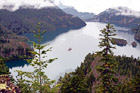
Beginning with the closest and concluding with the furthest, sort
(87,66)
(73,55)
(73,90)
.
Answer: (73,90) < (87,66) < (73,55)

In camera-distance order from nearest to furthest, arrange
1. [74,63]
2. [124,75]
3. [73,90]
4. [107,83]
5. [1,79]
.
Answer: [1,79] → [107,83] → [73,90] → [124,75] → [74,63]

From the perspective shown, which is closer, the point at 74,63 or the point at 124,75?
the point at 124,75

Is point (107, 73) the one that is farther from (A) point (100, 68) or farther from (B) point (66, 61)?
(B) point (66, 61)

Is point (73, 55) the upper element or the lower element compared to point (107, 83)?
lower

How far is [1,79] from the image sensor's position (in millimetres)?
20969

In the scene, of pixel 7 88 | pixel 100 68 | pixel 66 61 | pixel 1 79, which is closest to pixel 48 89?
pixel 7 88

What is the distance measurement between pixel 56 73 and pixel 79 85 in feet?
334

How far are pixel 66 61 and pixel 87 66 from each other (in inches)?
1364

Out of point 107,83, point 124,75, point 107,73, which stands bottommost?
point 124,75

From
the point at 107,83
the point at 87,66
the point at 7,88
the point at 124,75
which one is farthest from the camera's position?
the point at 87,66

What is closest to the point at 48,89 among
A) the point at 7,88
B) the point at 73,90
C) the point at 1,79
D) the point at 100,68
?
the point at 7,88

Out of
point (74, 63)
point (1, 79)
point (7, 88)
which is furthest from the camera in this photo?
point (74, 63)

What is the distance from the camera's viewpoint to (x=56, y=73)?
446 ft

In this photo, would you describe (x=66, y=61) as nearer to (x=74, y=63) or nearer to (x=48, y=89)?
(x=74, y=63)
